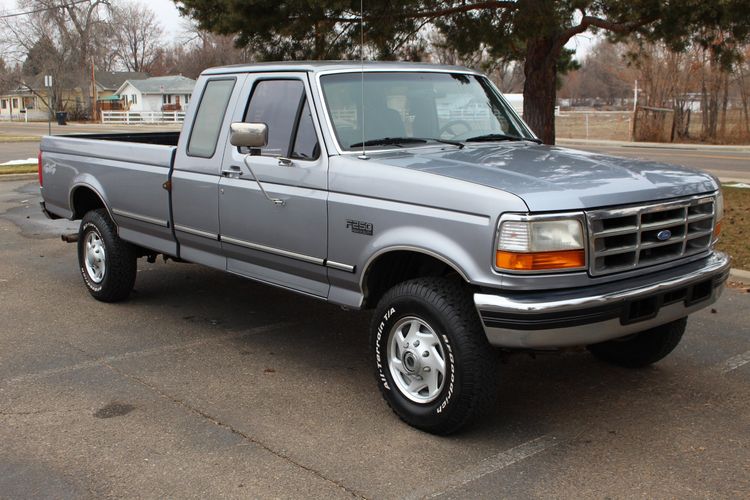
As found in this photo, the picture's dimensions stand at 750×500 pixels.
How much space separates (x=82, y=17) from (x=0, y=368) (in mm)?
77130

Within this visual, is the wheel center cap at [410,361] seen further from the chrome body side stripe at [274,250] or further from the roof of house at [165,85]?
the roof of house at [165,85]

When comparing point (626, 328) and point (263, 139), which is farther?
point (263, 139)

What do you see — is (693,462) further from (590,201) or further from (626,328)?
(590,201)

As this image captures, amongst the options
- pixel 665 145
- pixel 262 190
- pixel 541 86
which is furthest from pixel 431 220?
pixel 665 145

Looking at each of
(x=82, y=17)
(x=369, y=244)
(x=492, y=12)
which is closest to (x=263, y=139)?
(x=369, y=244)

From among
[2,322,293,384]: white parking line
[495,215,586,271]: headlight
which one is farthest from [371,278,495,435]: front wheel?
[2,322,293,384]: white parking line

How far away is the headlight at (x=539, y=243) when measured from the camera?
13.4ft

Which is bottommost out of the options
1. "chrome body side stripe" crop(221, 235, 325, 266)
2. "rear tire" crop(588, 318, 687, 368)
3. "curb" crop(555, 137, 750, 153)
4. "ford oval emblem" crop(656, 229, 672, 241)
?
"rear tire" crop(588, 318, 687, 368)

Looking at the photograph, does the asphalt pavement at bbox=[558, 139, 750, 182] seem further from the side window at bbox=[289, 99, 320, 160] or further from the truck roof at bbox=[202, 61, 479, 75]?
the side window at bbox=[289, 99, 320, 160]

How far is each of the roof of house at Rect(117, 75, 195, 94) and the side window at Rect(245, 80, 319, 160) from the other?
73.3 m

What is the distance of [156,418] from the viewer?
4793 millimetres

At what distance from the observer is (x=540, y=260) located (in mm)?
4113

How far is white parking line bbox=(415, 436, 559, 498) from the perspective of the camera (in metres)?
3.97

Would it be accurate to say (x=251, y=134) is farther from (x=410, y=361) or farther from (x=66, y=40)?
(x=66, y=40)
